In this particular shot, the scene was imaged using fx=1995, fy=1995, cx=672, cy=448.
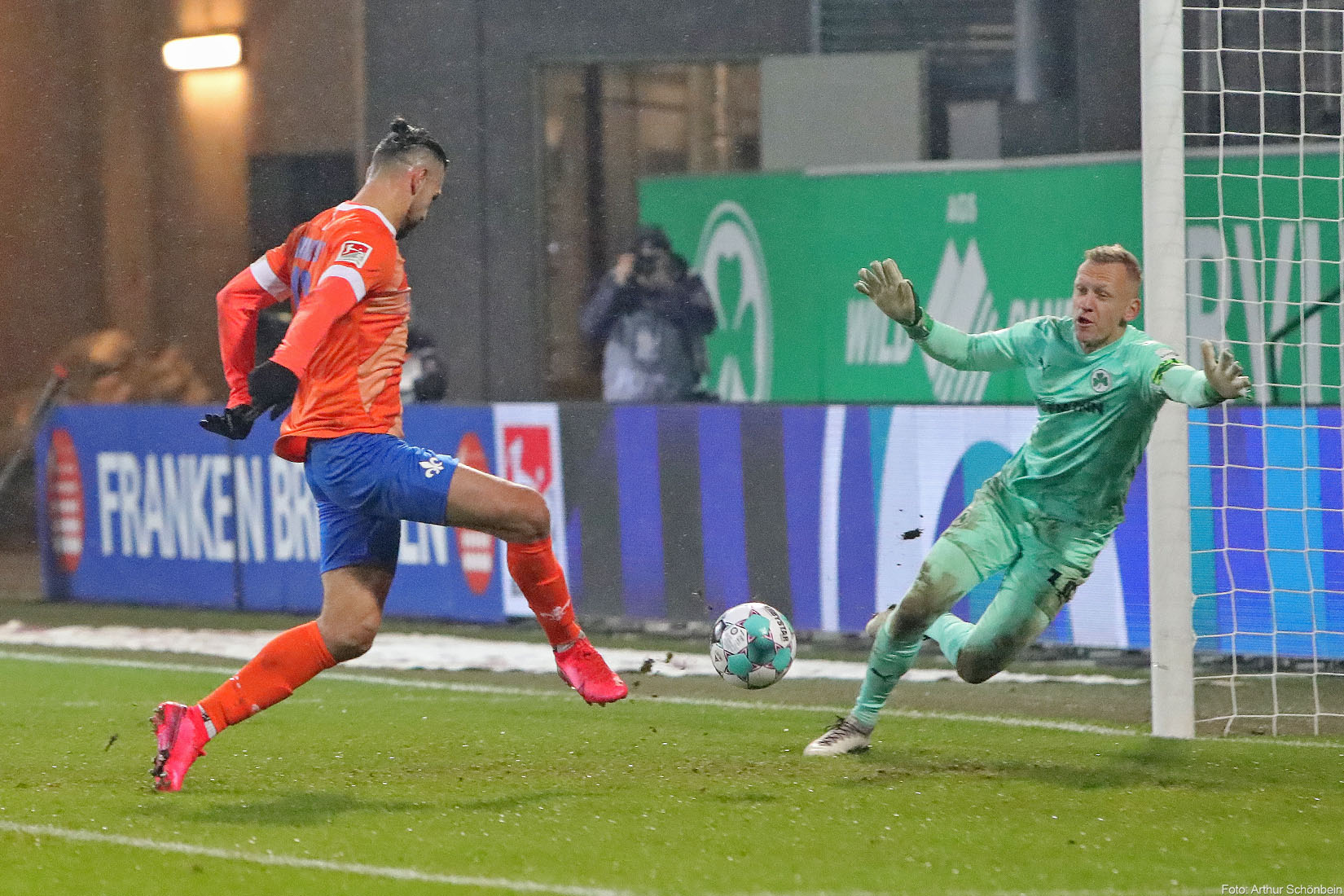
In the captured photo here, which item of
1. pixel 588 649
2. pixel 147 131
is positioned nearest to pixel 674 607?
pixel 588 649

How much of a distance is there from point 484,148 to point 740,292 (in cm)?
412

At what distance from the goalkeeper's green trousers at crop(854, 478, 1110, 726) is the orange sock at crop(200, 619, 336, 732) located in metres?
1.99

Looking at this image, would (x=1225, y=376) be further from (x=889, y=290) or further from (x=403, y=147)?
(x=403, y=147)

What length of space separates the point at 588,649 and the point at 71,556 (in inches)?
304

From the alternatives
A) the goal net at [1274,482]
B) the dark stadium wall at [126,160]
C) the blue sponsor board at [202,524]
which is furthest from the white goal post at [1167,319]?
the dark stadium wall at [126,160]

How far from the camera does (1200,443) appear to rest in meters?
9.59

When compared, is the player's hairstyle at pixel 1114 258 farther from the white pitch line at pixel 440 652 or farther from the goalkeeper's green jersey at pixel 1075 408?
the white pitch line at pixel 440 652

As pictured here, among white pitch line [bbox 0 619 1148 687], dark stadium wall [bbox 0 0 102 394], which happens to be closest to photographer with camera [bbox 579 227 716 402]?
white pitch line [bbox 0 619 1148 687]

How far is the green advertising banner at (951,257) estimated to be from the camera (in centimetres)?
1230

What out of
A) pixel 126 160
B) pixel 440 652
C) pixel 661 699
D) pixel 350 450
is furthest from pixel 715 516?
pixel 126 160

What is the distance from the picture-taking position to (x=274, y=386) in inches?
232

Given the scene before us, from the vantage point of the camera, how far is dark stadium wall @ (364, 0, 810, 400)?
1867cm

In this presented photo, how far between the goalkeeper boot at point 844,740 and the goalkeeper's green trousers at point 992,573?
0.31m

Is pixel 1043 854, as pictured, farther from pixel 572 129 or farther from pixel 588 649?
pixel 572 129
